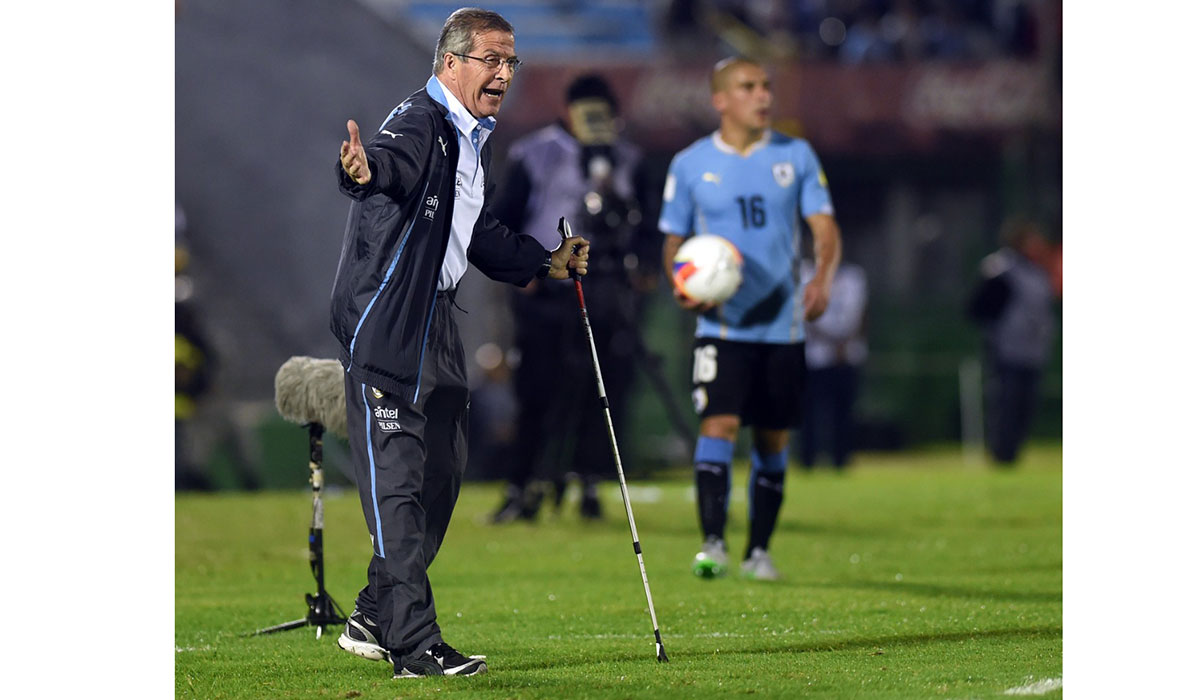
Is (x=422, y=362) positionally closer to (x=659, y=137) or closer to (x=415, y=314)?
(x=415, y=314)

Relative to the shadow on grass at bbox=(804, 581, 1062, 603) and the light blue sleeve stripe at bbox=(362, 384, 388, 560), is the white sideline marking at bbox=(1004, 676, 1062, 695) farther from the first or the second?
the light blue sleeve stripe at bbox=(362, 384, 388, 560)

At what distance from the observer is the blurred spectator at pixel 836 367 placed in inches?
616

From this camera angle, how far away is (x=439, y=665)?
215 inches

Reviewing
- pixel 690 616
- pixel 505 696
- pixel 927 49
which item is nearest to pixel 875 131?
pixel 927 49

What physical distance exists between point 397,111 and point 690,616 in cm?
247

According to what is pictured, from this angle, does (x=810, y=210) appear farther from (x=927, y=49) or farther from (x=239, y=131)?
(x=927, y=49)

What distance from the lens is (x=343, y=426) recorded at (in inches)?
246

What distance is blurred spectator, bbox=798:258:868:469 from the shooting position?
15.6 m

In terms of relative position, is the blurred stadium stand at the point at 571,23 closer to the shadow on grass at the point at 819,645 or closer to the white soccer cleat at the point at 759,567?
the white soccer cleat at the point at 759,567

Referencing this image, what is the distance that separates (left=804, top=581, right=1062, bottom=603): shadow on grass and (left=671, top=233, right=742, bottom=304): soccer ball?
1.39m

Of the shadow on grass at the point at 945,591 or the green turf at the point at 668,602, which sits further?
the shadow on grass at the point at 945,591

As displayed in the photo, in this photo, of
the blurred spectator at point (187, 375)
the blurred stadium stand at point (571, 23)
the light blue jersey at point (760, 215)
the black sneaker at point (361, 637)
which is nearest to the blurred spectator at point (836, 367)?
the blurred spectator at point (187, 375)

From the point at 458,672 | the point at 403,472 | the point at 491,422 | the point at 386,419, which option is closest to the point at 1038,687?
the point at 458,672

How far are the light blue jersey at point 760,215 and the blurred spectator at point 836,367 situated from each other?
727cm
